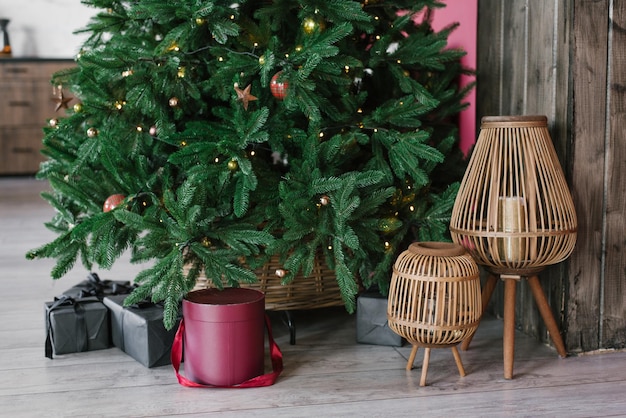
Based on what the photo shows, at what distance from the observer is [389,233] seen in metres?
2.07

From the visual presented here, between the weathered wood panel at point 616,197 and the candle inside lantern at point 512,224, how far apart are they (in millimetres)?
338

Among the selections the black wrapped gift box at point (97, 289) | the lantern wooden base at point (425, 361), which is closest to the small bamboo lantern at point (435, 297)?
the lantern wooden base at point (425, 361)

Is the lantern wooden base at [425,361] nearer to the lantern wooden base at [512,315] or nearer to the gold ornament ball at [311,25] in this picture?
the lantern wooden base at [512,315]

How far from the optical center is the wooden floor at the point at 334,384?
160 centimetres

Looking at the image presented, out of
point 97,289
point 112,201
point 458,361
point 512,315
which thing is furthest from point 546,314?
point 97,289

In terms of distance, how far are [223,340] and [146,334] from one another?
0.26m

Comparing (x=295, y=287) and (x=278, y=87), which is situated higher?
(x=278, y=87)

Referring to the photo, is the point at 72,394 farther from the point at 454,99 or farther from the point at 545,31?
the point at 545,31

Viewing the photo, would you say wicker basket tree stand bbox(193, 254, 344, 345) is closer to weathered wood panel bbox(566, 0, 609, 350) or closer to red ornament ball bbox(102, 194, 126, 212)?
red ornament ball bbox(102, 194, 126, 212)

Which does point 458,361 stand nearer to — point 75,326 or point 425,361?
point 425,361

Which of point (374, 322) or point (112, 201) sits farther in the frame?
point (374, 322)

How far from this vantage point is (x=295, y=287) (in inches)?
84.7

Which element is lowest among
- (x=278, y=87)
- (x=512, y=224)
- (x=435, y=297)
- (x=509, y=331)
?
(x=509, y=331)

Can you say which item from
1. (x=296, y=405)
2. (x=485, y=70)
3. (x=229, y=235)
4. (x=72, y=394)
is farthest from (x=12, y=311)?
(x=485, y=70)
